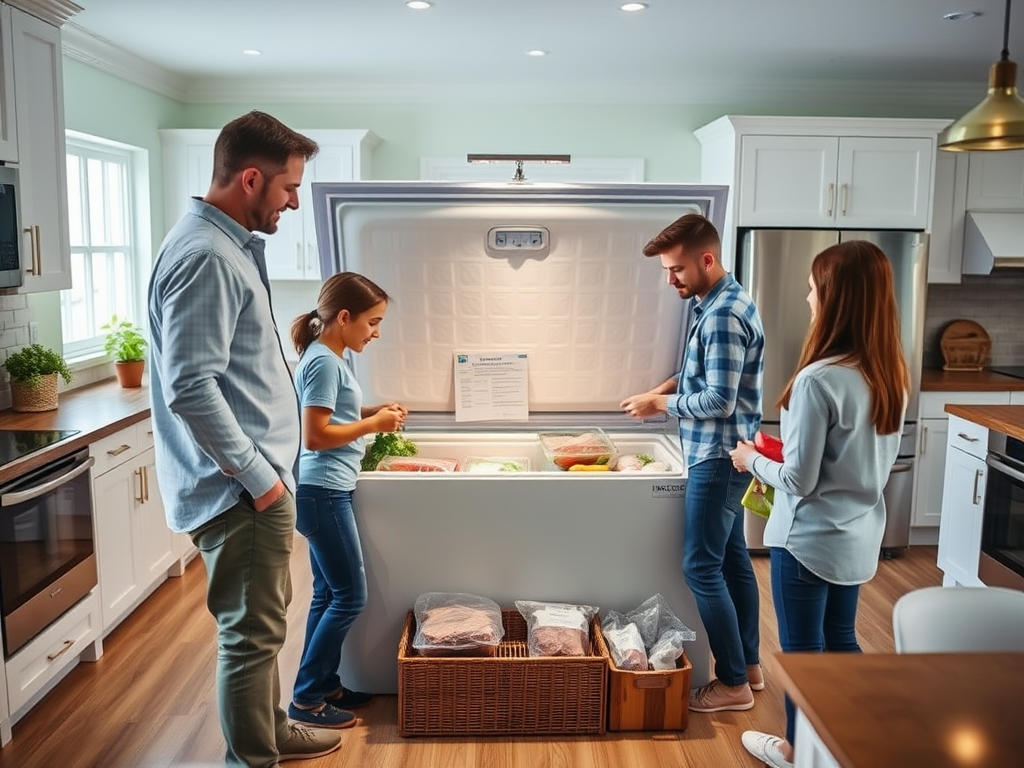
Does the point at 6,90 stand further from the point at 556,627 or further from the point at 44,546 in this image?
the point at 556,627

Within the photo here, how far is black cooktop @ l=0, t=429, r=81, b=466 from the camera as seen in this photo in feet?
8.33

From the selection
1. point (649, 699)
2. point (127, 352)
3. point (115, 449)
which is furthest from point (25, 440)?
point (649, 699)

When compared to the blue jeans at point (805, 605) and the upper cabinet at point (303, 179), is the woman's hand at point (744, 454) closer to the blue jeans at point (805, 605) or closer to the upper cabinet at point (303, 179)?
the blue jeans at point (805, 605)

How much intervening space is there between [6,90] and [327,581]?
1810mm

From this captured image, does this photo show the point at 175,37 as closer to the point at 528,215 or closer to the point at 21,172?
the point at 21,172

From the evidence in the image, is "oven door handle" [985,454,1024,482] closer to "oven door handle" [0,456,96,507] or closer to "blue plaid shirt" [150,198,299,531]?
"blue plaid shirt" [150,198,299,531]

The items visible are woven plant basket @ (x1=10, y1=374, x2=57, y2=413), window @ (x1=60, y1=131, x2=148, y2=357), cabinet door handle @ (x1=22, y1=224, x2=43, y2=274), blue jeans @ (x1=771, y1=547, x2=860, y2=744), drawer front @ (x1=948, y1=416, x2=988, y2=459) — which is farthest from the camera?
window @ (x1=60, y1=131, x2=148, y2=357)

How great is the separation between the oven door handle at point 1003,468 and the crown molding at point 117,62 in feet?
12.2

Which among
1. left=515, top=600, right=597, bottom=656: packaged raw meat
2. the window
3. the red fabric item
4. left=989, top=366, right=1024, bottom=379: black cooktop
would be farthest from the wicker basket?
left=989, top=366, right=1024, bottom=379: black cooktop

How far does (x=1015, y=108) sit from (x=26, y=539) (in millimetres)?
2832

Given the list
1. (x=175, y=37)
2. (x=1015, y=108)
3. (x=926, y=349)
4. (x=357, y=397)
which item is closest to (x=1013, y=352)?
(x=926, y=349)

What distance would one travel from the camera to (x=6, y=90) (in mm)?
2824

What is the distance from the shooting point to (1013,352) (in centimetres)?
499

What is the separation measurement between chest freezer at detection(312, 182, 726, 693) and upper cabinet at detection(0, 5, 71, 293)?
3.44 feet
